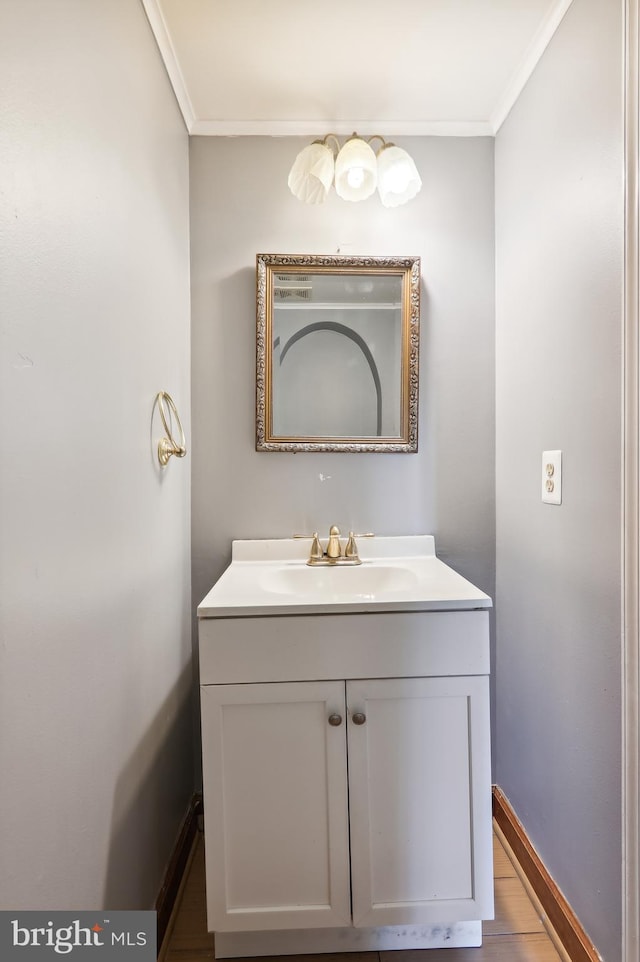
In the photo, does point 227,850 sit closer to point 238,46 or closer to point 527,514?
point 527,514

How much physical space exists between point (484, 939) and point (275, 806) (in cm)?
63

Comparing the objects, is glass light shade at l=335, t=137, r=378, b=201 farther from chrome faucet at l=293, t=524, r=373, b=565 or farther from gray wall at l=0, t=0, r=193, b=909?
chrome faucet at l=293, t=524, r=373, b=565

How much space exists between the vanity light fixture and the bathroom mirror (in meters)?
0.17

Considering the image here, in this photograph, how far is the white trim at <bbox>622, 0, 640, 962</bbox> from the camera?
3.08 ft

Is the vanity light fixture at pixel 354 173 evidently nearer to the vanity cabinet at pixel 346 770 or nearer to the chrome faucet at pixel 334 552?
→ the chrome faucet at pixel 334 552

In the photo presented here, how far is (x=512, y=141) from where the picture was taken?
58.1 inches

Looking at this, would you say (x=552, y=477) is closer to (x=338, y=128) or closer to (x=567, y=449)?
(x=567, y=449)

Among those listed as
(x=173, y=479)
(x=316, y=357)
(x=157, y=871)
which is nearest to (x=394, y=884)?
(x=157, y=871)

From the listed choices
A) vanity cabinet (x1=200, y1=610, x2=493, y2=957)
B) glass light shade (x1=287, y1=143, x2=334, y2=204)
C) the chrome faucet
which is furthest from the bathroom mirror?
vanity cabinet (x1=200, y1=610, x2=493, y2=957)

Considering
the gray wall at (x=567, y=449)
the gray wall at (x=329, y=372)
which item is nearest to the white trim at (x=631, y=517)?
the gray wall at (x=567, y=449)

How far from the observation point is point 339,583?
1.51 metres

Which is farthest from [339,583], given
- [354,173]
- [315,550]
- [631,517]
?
[354,173]

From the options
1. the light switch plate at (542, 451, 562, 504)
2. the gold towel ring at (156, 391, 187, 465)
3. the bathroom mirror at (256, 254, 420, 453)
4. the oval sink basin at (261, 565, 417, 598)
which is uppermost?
the bathroom mirror at (256, 254, 420, 453)

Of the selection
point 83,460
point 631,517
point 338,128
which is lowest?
point 631,517
